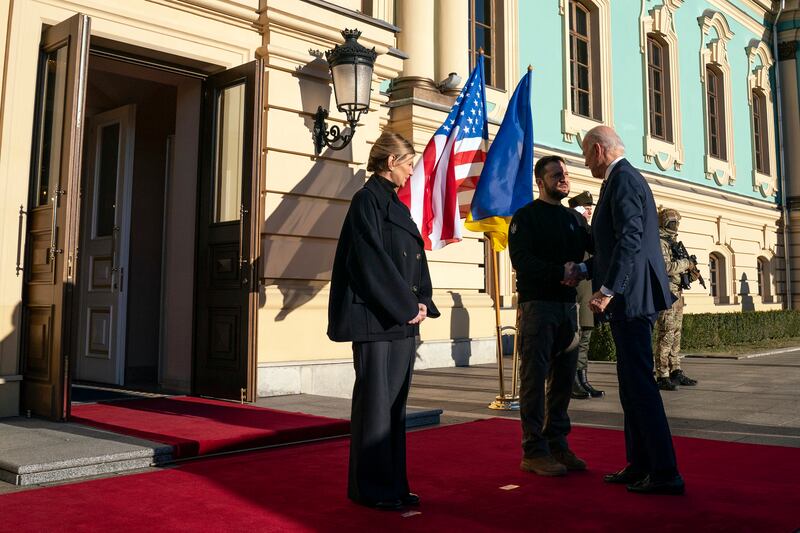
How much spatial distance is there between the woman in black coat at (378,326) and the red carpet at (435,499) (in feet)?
0.58

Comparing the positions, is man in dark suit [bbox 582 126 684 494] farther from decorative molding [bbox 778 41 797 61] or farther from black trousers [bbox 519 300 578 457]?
decorative molding [bbox 778 41 797 61]

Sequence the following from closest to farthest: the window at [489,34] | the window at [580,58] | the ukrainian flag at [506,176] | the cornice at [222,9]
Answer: the cornice at [222,9] < the ukrainian flag at [506,176] < the window at [489,34] < the window at [580,58]

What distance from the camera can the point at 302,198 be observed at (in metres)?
7.44

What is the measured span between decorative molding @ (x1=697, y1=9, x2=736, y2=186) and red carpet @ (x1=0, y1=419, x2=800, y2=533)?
16.5 m

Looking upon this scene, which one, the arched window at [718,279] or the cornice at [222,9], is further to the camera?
the arched window at [718,279]

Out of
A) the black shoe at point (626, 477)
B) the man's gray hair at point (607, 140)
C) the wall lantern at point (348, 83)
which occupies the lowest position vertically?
the black shoe at point (626, 477)

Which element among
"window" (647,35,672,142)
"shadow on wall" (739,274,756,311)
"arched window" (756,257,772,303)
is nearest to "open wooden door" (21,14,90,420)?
"window" (647,35,672,142)

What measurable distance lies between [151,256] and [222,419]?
11.2 ft

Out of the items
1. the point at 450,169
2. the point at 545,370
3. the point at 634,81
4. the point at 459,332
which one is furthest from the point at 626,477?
the point at 634,81

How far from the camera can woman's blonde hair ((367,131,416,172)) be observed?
12.3 ft

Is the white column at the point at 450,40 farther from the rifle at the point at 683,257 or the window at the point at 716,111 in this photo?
the window at the point at 716,111

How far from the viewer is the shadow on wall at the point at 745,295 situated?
20.3 meters

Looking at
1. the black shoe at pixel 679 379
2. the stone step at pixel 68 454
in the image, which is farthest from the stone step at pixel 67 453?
the black shoe at pixel 679 379

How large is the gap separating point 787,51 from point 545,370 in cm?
2270
